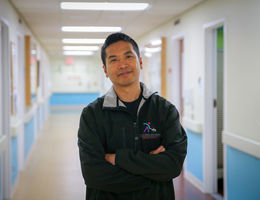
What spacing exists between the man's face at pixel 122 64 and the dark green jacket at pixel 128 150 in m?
0.13

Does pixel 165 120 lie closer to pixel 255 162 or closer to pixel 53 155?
pixel 255 162

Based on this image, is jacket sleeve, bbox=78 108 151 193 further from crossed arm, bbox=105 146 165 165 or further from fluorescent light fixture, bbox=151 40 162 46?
fluorescent light fixture, bbox=151 40 162 46

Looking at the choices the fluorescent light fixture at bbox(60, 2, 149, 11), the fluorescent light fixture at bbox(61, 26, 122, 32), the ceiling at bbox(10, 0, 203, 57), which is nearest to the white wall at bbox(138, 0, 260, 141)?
A: the ceiling at bbox(10, 0, 203, 57)

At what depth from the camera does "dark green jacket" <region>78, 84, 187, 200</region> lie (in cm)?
168

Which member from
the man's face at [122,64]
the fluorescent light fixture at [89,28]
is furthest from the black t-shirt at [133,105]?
the fluorescent light fixture at [89,28]

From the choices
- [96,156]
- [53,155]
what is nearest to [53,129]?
[53,155]

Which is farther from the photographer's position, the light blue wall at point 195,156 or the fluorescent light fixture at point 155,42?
the fluorescent light fixture at point 155,42

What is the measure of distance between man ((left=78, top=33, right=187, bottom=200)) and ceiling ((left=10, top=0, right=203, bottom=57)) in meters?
2.91

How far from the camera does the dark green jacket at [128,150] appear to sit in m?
1.68

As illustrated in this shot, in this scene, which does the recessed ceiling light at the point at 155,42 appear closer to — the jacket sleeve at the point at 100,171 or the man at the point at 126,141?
the man at the point at 126,141

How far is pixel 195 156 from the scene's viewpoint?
16.2 feet

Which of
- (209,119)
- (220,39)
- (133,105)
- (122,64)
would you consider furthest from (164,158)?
(220,39)

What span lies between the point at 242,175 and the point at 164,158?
2.09 metres

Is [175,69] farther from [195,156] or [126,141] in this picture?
[126,141]
